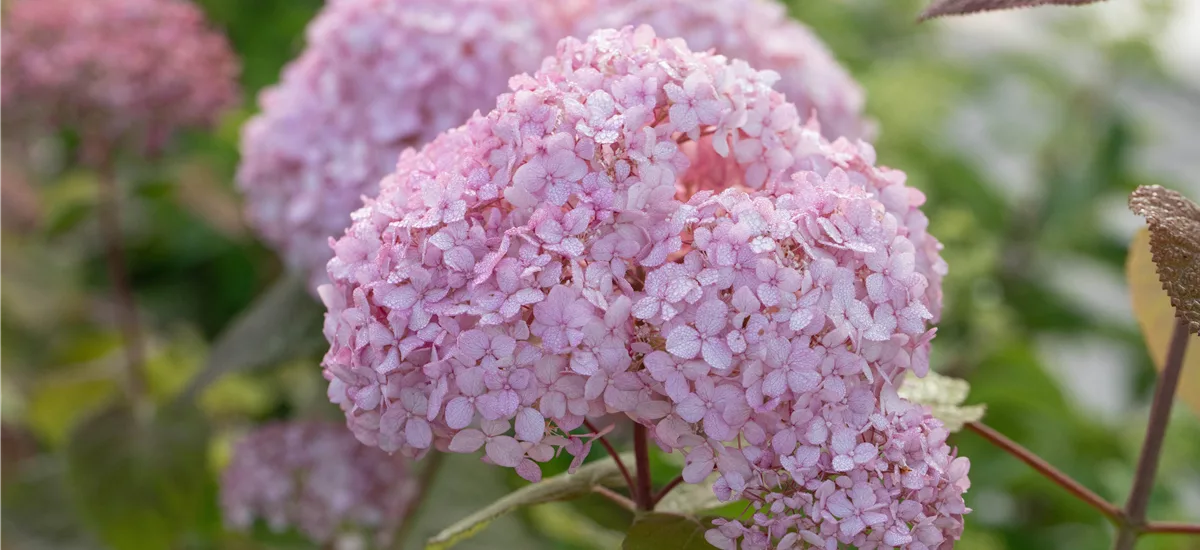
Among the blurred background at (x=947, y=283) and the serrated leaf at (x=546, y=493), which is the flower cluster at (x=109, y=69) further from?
the serrated leaf at (x=546, y=493)

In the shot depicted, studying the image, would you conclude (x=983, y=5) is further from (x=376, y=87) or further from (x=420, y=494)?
(x=420, y=494)

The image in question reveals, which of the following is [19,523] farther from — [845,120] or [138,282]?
[845,120]

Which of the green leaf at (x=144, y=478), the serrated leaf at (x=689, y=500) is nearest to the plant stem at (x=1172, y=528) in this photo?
the serrated leaf at (x=689, y=500)

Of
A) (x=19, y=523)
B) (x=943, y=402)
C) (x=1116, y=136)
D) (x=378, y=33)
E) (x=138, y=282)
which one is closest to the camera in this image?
(x=943, y=402)

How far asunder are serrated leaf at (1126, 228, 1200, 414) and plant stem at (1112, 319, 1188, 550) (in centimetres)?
7

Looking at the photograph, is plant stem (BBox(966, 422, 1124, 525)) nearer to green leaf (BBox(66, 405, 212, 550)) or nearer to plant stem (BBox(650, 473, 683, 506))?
plant stem (BBox(650, 473, 683, 506))

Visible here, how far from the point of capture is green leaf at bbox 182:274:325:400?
86 cm

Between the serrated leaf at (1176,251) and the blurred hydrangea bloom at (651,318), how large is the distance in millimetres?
107

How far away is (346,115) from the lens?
31.9 inches

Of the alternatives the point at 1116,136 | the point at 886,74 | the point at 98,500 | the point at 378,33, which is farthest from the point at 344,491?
the point at 1116,136

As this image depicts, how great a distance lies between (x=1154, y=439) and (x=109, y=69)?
912 millimetres

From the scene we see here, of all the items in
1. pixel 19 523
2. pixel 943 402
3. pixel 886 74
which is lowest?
pixel 19 523

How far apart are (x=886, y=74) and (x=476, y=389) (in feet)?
4.12

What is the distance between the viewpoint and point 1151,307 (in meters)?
0.66
